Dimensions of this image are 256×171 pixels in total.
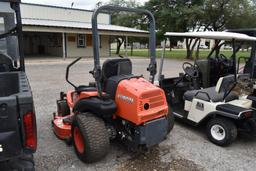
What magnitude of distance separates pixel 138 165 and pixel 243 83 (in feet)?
9.74

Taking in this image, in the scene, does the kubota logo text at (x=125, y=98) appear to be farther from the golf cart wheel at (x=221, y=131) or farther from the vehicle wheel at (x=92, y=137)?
the golf cart wheel at (x=221, y=131)

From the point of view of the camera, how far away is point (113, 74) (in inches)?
133

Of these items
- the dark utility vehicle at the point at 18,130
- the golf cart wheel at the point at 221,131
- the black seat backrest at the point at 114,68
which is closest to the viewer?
the dark utility vehicle at the point at 18,130

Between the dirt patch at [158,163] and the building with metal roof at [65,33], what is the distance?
614 inches

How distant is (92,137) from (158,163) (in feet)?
3.28

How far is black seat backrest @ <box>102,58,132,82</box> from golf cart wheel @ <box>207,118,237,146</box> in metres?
1.72

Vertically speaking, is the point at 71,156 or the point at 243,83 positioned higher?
the point at 243,83

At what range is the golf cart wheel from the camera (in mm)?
3730

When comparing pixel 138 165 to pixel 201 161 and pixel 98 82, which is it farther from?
pixel 98 82

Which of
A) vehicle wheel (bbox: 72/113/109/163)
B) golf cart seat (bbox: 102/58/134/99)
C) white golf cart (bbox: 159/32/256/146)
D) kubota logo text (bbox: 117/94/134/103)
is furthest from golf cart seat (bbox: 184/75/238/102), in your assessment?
vehicle wheel (bbox: 72/113/109/163)

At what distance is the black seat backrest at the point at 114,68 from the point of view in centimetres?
331

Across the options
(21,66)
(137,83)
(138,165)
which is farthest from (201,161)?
(21,66)

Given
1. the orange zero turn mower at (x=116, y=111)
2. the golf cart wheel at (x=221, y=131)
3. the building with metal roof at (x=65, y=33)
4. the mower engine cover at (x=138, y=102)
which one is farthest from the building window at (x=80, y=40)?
the mower engine cover at (x=138, y=102)

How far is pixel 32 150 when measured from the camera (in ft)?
6.36
